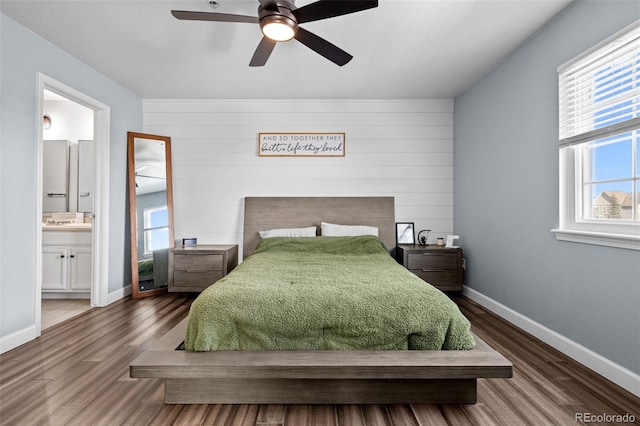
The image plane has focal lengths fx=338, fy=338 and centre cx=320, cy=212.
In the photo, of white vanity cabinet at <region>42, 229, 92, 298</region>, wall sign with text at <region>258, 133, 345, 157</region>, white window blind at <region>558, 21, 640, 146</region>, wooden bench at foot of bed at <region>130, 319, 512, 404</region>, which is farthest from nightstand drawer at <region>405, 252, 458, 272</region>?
white vanity cabinet at <region>42, 229, 92, 298</region>

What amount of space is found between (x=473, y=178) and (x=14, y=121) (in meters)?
4.36

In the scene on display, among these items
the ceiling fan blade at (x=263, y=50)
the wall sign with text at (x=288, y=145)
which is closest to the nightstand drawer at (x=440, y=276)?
the wall sign with text at (x=288, y=145)

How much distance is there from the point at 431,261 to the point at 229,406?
9.37 feet

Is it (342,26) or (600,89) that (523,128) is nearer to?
(600,89)

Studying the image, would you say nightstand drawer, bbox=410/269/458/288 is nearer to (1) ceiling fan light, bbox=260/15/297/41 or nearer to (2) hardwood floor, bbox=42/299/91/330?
(1) ceiling fan light, bbox=260/15/297/41

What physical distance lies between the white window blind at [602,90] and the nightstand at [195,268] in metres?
3.49

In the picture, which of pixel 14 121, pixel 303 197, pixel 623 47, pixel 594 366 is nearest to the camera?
pixel 623 47

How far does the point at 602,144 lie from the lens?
2.28m

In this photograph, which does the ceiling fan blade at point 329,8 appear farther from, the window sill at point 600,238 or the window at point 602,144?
the window sill at point 600,238

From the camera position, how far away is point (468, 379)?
1.83m

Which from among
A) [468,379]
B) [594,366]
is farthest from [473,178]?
[468,379]

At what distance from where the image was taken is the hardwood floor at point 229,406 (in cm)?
171

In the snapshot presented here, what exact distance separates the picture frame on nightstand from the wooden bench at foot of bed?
8.43ft

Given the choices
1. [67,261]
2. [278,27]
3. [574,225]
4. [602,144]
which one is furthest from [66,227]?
[602,144]
